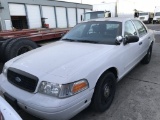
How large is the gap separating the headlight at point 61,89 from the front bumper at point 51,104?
0.17ft

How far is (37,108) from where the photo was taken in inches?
85.9

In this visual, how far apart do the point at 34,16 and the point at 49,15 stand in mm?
2682

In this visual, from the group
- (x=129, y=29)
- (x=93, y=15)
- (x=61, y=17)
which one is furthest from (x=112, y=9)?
(x=61, y=17)

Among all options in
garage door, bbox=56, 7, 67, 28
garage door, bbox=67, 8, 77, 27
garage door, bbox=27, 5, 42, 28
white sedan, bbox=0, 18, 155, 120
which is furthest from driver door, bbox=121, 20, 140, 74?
garage door, bbox=67, 8, 77, 27

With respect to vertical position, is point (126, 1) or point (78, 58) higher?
point (126, 1)

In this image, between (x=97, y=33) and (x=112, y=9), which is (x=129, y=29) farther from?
(x=112, y=9)

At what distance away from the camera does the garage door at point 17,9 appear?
66.5 feet

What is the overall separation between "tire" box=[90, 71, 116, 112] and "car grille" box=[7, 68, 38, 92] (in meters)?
0.93

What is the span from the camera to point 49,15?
24.8m

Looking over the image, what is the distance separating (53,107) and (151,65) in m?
4.13

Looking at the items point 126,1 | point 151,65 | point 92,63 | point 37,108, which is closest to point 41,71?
point 37,108

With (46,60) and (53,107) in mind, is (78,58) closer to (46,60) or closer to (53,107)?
(46,60)

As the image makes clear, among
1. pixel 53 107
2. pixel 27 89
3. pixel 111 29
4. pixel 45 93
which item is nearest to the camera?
pixel 53 107

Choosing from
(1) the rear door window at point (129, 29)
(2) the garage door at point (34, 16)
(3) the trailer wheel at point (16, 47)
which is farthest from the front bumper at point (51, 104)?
(2) the garage door at point (34, 16)
